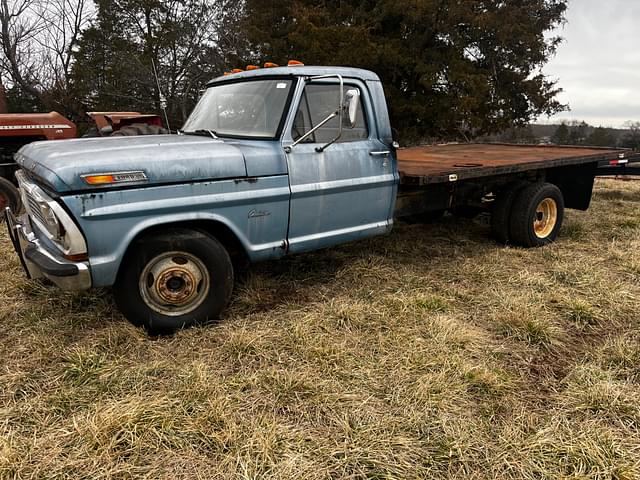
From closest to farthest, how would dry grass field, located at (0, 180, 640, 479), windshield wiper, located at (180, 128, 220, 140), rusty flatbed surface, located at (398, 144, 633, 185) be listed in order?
dry grass field, located at (0, 180, 640, 479) < windshield wiper, located at (180, 128, 220, 140) < rusty flatbed surface, located at (398, 144, 633, 185)

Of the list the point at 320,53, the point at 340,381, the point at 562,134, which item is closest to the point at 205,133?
the point at 340,381

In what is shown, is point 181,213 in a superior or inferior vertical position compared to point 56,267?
superior

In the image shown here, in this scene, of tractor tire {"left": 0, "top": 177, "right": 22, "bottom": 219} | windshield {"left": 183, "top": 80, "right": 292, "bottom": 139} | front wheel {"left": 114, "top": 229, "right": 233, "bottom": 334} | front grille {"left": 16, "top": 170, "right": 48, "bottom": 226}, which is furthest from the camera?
tractor tire {"left": 0, "top": 177, "right": 22, "bottom": 219}

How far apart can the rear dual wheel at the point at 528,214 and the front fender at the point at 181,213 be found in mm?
3188

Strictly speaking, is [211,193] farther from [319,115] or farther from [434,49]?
[434,49]

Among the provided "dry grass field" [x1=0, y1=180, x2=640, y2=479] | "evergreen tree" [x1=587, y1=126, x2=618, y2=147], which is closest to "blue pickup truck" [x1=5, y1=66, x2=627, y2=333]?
"dry grass field" [x1=0, y1=180, x2=640, y2=479]

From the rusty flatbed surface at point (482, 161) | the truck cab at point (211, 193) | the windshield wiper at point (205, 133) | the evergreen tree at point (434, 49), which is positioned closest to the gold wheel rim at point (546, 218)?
the rusty flatbed surface at point (482, 161)

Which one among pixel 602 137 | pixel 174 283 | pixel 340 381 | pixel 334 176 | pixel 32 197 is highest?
pixel 602 137

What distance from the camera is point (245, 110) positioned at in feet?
13.0

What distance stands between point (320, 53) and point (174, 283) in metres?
13.9

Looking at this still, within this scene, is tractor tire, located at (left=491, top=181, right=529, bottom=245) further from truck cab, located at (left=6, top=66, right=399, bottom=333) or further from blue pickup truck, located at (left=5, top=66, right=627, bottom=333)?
truck cab, located at (left=6, top=66, right=399, bottom=333)

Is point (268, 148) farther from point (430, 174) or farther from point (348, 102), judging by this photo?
point (430, 174)

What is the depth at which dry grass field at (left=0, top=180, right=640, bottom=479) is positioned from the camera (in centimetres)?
229

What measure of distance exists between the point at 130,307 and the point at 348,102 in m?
2.23
